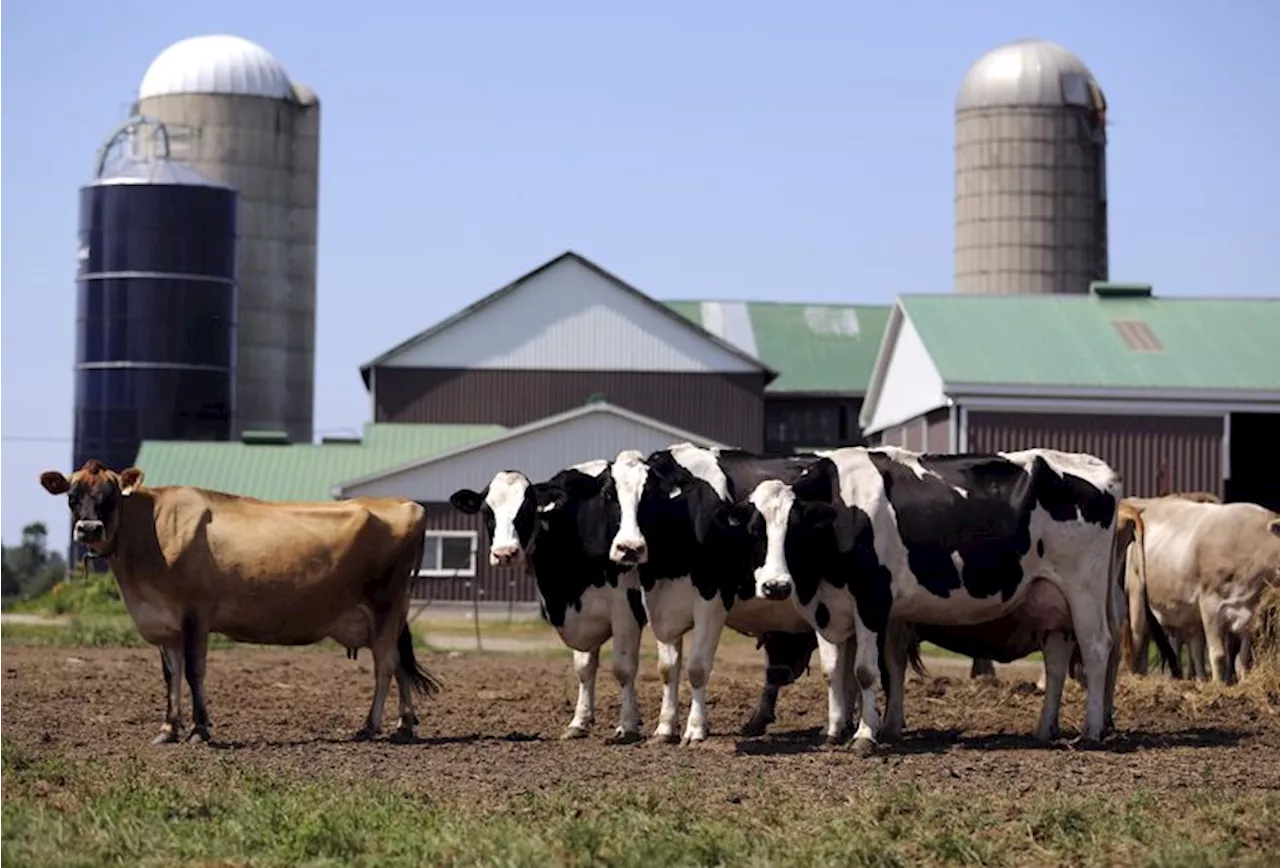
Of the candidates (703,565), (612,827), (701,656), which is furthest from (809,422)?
(612,827)

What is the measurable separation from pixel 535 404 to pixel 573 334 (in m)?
2.10

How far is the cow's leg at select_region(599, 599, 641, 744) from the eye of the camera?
60.6ft

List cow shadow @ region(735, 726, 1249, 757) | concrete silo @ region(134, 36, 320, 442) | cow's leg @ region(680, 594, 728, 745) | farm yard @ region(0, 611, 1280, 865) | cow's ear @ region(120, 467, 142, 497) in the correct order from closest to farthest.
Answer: farm yard @ region(0, 611, 1280, 865) → cow shadow @ region(735, 726, 1249, 757) → cow's leg @ region(680, 594, 728, 745) → cow's ear @ region(120, 467, 142, 497) → concrete silo @ region(134, 36, 320, 442)

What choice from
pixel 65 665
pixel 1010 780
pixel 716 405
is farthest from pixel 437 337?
pixel 1010 780

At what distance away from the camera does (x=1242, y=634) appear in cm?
2456

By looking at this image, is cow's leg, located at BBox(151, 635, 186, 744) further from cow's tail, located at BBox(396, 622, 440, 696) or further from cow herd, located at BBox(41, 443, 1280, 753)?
cow's tail, located at BBox(396, 622, 440, 696)

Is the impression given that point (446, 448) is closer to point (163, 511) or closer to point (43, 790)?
point (163, 511)

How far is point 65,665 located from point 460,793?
1337 cm

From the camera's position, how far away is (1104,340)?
5053cm

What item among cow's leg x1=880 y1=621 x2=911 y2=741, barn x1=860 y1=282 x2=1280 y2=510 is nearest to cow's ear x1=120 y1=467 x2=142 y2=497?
cow's leg x1=880 y1=621 x2=911 y2=741

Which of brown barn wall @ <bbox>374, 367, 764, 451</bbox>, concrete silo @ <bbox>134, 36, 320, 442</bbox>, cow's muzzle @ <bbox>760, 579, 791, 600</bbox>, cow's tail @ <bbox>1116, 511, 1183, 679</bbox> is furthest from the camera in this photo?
concrete silo @ <bbox>134, 36, 320, 442</bbox>

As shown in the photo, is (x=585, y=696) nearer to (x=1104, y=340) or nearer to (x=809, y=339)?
(x=1104, y=340)

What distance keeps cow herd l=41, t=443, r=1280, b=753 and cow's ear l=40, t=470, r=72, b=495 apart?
22 millimetres

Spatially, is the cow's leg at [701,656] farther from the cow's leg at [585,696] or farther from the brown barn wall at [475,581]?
the brown barn wall at [475,581]
